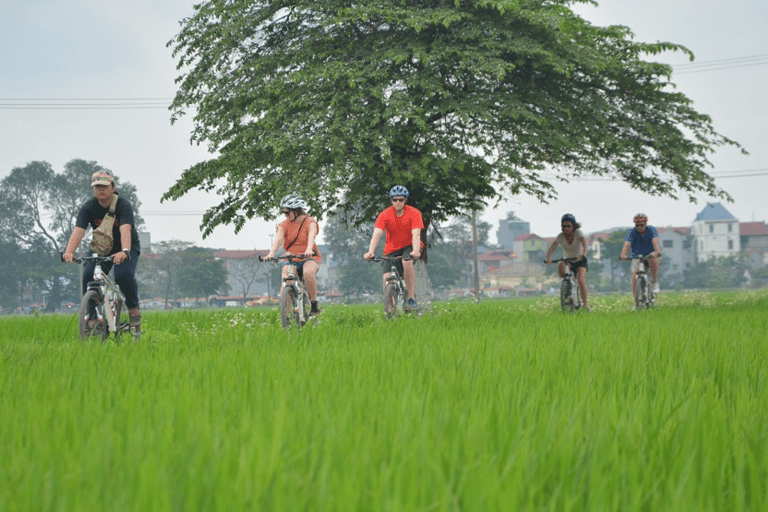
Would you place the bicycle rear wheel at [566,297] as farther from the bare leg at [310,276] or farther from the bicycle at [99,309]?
the bicycle at [99,309]

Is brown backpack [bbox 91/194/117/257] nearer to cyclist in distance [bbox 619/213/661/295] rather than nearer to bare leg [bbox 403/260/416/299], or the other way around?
bare leg [bbox 403/260/416/299]

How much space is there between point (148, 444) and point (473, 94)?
44.6ft

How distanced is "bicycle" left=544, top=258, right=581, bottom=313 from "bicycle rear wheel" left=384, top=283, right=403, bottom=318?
11.0 ft

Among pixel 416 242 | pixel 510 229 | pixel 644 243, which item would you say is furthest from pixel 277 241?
pixel 510 229

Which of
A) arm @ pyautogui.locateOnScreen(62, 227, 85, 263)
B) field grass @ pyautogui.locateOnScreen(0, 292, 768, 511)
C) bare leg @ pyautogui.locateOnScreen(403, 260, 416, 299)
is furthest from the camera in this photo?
bare leg @ pyautogui.locateOnScreen(403, 260, 416, 299)

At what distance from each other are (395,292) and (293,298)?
1.79 m

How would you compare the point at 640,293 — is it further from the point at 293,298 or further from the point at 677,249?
the point at 677,249

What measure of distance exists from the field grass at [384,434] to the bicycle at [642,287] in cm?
841

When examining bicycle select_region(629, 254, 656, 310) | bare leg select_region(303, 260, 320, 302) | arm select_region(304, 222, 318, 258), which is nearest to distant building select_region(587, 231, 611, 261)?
bicycle select_region(629, 254, 656, 310)

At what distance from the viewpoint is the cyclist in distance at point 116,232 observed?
24.1 ft

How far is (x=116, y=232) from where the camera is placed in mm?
7625

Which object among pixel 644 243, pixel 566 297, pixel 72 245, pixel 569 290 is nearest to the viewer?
pixel 72 245

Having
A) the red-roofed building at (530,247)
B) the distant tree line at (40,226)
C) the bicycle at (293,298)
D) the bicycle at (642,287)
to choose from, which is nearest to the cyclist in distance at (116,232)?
the bicycle at (293,298)

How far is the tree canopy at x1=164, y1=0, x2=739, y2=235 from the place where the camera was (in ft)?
46.3
